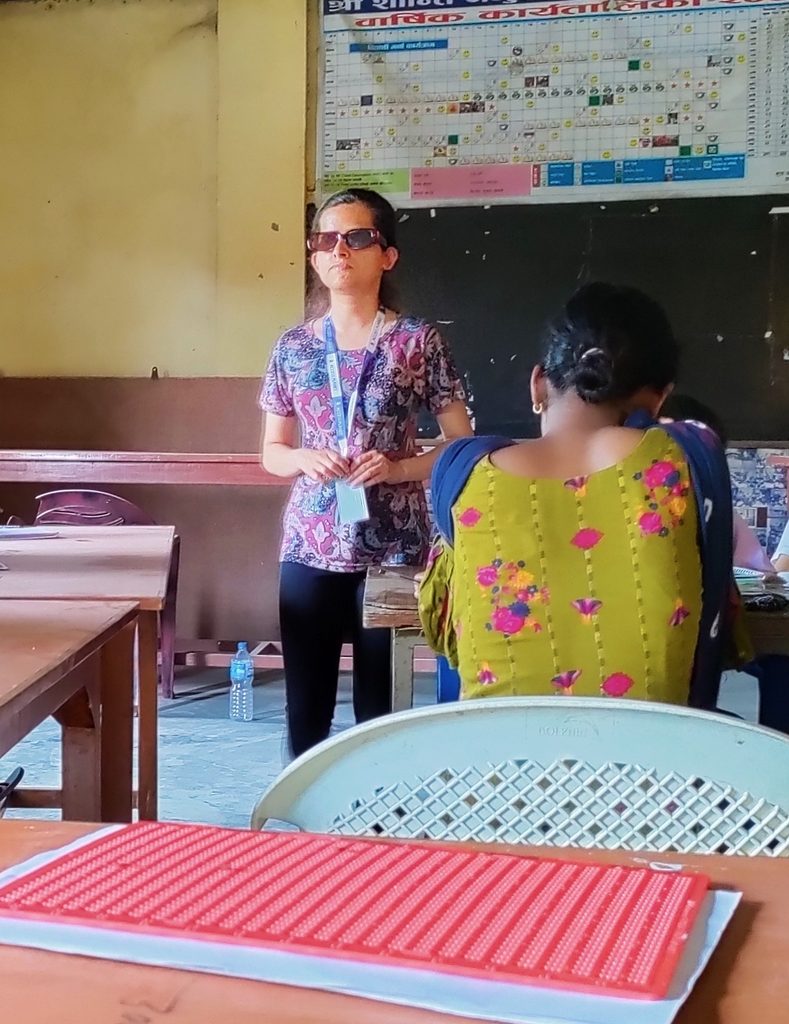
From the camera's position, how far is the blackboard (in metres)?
3.88

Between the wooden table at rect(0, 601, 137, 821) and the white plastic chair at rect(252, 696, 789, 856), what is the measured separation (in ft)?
1.40

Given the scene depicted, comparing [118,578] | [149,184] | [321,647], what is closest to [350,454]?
[321,647]

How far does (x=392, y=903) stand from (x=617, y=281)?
370 cm

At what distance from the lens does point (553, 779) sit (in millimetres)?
786

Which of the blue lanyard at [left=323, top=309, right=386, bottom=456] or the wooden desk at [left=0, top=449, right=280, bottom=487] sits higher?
the blue lanyard at [left=323, top=309, right=386, bottom=456]

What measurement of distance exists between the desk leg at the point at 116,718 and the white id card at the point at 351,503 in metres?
0.43

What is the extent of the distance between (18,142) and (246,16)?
112cm

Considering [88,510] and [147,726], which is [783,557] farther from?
[88,510]

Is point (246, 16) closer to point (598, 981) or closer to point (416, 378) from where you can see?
point (416, 378)

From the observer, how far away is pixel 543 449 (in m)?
1.23

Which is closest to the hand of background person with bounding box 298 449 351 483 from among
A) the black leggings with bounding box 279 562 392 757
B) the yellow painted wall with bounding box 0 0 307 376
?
the black leggings with bounding box 279 562 392 757

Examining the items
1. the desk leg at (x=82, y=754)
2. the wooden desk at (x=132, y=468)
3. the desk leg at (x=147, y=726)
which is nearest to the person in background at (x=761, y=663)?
the desk leg at (x=82, y=754)

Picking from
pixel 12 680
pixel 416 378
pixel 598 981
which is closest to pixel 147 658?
pixel 416 378

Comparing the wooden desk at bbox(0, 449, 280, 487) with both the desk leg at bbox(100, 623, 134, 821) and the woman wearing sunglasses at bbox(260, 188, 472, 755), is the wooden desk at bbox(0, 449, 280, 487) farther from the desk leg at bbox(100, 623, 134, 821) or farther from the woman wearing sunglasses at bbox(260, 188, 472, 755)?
the desk leg at bbox(100, 623, 134, 821)
